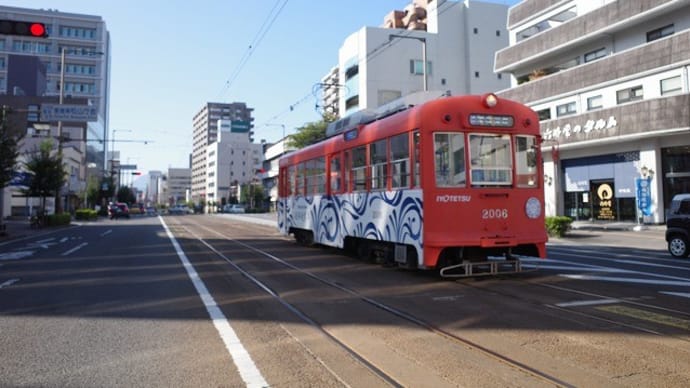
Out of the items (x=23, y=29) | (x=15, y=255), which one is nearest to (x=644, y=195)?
(x=23, y=29)

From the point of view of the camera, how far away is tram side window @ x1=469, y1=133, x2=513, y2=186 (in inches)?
377

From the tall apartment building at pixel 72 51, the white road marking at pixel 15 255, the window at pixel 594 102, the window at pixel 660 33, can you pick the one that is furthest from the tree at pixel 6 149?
A: the tall apartment building at pixel 72 51

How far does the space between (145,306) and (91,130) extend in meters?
84.1

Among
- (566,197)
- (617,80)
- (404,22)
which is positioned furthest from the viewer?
(404,22)

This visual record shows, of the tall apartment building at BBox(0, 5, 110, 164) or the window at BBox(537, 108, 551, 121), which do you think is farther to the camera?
the tall apartment building at BBox(0, 5, 110, 164)

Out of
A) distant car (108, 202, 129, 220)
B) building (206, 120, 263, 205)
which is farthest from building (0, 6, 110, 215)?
building (206, 120, 263, 205)

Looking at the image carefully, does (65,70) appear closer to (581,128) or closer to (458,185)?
(581,128)

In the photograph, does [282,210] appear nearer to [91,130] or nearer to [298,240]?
[298,240]

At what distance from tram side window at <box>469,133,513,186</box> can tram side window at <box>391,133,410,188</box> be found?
1.22 metres

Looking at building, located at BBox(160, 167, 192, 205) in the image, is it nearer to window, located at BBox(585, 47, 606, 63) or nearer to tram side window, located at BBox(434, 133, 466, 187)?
window, located at BBox(585, 47, 606, 63)

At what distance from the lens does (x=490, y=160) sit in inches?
382

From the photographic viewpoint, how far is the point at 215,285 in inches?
373

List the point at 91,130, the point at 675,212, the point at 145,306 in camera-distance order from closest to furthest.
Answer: the point at 145,306, the point at 675,212, the point at 91,130

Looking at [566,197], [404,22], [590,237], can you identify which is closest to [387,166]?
[590,237]
